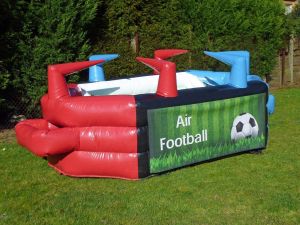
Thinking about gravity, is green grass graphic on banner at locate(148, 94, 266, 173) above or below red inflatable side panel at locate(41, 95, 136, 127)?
below

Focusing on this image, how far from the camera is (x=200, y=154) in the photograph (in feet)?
19.0

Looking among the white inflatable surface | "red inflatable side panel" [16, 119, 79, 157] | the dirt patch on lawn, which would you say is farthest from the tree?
"red inflatable side panel" [16, 119, 79, 157]

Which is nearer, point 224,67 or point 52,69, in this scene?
point 52,69

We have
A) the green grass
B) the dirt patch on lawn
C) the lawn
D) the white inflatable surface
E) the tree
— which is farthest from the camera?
the tree

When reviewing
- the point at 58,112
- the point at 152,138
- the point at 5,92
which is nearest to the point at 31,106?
the point at 5,92

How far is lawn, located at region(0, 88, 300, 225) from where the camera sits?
4352mm

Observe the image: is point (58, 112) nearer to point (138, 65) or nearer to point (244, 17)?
point (138, 65)

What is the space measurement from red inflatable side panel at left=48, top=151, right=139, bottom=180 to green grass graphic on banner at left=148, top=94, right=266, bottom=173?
247 mm

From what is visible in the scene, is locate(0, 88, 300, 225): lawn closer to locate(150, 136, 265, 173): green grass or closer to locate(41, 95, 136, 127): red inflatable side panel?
locate(150, 136, 265, 173): green grass

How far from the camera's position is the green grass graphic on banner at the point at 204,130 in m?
5.39

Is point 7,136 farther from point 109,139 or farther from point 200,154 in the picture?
point 200,154

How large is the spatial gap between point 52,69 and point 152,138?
4.68 feet

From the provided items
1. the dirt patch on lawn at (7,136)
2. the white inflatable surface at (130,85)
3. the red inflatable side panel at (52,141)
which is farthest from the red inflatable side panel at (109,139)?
the dirt patch on lawn at (7,136)

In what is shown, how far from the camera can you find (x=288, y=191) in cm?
495
